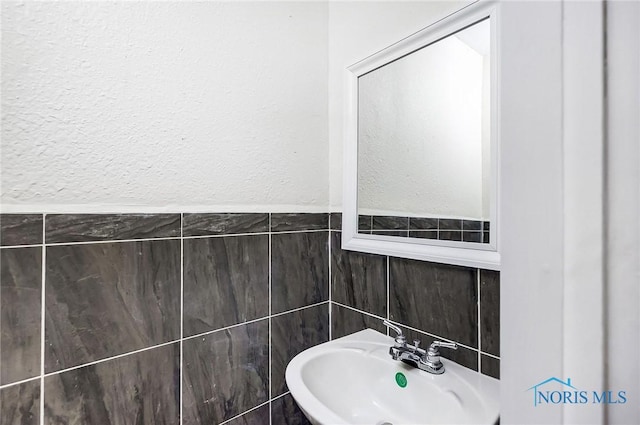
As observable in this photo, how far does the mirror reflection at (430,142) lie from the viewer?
2.82 feet

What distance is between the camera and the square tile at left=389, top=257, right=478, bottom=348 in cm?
87

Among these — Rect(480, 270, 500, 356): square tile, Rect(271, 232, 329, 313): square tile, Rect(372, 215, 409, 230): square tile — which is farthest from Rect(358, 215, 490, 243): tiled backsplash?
Rect(271, 232, 329, 313): square tile

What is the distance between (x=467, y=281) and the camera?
87 cm

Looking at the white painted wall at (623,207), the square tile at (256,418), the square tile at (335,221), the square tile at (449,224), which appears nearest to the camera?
the white painted wall at (623,207)

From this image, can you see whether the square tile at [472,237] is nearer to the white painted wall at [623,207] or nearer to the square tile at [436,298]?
the square tile at [436,298]

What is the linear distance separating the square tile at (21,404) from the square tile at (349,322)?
0.90 metres

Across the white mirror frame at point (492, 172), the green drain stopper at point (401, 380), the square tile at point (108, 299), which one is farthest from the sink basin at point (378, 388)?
the square tile at point (108, 299)

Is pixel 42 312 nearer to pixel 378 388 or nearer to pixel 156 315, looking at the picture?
pixel 156 315

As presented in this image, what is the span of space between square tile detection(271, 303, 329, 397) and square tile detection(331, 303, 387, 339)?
0.04 m

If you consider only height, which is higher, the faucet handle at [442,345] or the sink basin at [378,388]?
the faucet handle at [442,345]

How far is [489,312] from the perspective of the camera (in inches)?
32.2

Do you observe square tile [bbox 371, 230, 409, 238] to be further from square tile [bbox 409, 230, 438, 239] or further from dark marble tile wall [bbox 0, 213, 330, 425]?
dark marble tile wall [bbox 0, 213, 330, 425]

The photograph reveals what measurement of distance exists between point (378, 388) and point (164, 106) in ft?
3.55

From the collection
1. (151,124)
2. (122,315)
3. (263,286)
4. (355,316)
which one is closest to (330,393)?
(355,316)
